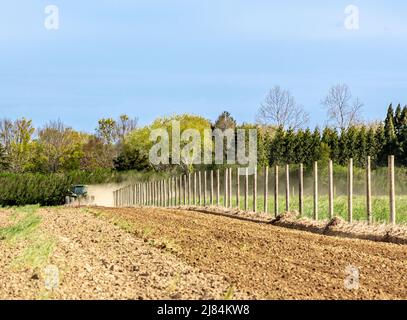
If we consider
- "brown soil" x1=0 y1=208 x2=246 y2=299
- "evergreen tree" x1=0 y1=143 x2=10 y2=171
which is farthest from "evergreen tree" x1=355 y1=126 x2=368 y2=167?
"brown soil" x1=0 y1=208 x2=246 y2=299

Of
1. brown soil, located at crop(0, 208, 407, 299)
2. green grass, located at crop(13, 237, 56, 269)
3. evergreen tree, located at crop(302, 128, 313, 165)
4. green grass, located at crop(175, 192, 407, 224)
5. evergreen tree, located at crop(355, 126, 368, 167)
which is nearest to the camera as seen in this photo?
brown soil, located at crop(0, 208, 407, 299)

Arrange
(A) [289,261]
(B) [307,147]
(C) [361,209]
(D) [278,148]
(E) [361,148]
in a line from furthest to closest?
(D) [278,148] < (B) [307,147] < (E) [361,148] < (C) [361,209] < (A) [289,261]

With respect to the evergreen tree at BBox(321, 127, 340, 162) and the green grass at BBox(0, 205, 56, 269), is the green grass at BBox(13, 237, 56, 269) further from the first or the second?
the evergreen tree at BBox(321, 127, 340, 162)

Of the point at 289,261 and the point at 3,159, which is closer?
the point at 289,261

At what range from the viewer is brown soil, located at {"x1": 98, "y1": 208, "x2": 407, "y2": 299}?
1030 centimetres

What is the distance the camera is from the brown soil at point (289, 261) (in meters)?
10.3

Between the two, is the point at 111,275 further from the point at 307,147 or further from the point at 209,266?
the point at 307,147

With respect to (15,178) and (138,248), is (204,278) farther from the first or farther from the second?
(15,178)

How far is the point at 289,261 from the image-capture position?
43.1ft

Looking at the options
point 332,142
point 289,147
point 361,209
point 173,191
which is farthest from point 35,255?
point 289,147

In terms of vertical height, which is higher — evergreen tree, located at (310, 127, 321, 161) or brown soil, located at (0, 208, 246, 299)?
evergreen tree, located at (310, 127, 321, 161)
